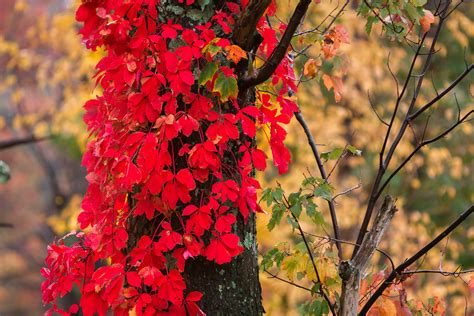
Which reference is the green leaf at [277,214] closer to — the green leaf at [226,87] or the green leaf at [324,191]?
the green leaf at [324,191]

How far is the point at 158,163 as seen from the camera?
1.99 meters

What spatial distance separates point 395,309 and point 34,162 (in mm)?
15844

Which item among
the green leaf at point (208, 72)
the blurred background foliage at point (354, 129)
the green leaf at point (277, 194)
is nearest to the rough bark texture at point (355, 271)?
the green leaf at point (277, 194)

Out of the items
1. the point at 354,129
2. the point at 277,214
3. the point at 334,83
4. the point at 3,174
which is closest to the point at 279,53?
the point at 277,214

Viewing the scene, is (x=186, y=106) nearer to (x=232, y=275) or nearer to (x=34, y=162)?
(x=232, y=275)

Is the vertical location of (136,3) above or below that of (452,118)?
below

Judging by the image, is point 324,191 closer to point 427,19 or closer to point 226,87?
point 226,87

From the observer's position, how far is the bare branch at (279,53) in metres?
2.02

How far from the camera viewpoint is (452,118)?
349 inches

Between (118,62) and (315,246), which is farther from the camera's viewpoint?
(315,246)

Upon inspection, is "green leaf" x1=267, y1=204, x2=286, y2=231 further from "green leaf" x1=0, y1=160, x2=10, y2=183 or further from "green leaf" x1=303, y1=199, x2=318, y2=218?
"green leaf" x1=0, y1=160, x2=10, y2=183

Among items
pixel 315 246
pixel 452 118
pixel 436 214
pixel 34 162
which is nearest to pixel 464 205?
pixel 436 214

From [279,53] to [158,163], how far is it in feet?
1.65

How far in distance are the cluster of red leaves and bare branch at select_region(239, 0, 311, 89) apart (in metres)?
0.08
